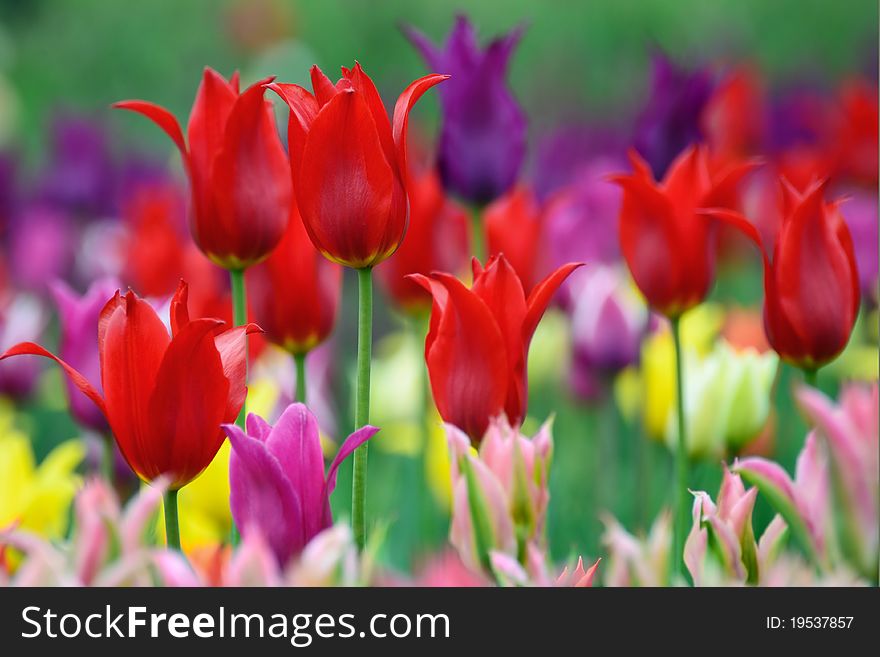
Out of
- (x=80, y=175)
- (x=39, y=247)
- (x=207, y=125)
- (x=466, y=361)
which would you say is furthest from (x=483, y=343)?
(x=80, y=175)

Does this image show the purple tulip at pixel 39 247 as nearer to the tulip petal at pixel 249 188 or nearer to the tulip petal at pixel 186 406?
the tulip petal at pixel 249 188

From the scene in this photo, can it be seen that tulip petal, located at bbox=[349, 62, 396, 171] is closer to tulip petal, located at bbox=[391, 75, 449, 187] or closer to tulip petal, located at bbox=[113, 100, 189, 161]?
tulip petal, located at bbox=[391, 75, 449, 187]

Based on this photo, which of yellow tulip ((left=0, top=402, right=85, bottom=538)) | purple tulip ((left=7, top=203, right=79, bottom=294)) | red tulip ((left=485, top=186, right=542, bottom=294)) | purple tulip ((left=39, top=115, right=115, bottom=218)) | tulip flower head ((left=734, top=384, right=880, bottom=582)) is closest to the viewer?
tulip flower head ((left=734, top=384, right=880, bottom=582))

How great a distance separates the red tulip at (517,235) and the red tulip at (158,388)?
1.86 ft

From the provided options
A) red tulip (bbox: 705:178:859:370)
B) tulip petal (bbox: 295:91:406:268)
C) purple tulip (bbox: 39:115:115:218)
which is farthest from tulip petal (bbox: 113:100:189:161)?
purple tulip (bbox: 39:115:115:218)

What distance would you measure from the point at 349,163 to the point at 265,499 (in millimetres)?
172

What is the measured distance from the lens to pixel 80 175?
81.7 inches

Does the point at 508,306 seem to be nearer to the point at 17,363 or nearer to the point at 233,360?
the point at 233,360

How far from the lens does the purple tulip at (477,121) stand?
3.21 feet

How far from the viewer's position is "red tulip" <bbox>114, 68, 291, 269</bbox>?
2.19 ft

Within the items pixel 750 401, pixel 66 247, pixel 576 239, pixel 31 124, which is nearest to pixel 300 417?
pixel 750 401

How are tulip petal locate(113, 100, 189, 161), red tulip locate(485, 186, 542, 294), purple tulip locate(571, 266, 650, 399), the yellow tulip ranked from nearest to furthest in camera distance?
tulip petal locate(113, 100, 189, 161)
the yellow tulip
red tulip locate(485, 186, 542, 294)
purple tulip locate(571, 266, 650, 399)

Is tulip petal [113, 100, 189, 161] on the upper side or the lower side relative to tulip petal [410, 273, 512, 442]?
upper

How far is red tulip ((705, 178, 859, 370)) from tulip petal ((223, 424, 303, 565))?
30 cm
